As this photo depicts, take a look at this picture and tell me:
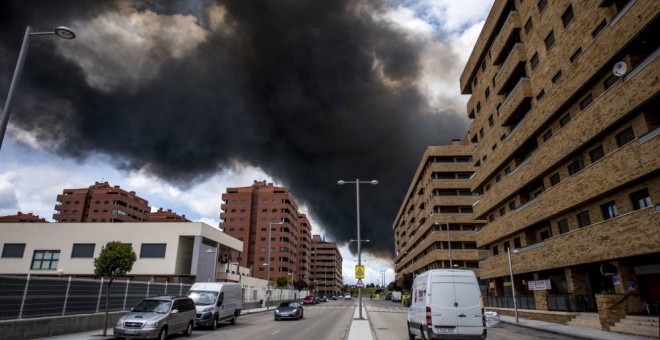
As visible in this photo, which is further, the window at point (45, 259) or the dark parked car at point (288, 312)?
the window at point (45, 259)

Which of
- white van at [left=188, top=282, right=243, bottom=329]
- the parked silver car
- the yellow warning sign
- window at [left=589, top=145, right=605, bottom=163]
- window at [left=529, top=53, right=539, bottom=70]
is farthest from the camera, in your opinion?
window at [left=529, top=53, right=539, bottom=70]

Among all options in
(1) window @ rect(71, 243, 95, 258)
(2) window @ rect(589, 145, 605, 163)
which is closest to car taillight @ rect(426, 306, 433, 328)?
(2) window @ rect(589, 145, 605, 163)

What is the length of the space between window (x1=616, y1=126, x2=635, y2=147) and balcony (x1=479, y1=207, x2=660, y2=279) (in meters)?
4.17

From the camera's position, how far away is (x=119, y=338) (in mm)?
14703

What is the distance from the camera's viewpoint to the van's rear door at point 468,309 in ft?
40.4

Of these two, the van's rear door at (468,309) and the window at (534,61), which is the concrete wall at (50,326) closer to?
the van's rear door at (468,309)

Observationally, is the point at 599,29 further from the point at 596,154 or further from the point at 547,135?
the point at 547,135

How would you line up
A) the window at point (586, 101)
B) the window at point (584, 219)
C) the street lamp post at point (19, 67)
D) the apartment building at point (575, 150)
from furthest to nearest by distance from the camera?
the window at point (584, 219) < the window at point (586, 101) < the apartment building at point (575, 150) < the street lamp post at point (19, 67)

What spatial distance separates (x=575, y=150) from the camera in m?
24.5

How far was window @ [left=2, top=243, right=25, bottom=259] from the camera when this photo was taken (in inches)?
1864

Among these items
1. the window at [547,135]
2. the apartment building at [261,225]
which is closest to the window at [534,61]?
the window at [547,135]

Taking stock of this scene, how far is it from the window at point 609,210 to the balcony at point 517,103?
11.1m

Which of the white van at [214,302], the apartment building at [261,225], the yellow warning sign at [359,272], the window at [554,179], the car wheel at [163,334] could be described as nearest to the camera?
the car wheel at [163,334]

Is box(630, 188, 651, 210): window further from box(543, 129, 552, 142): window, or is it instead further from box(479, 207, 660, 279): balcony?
box(543, 129, 552, 142): window
